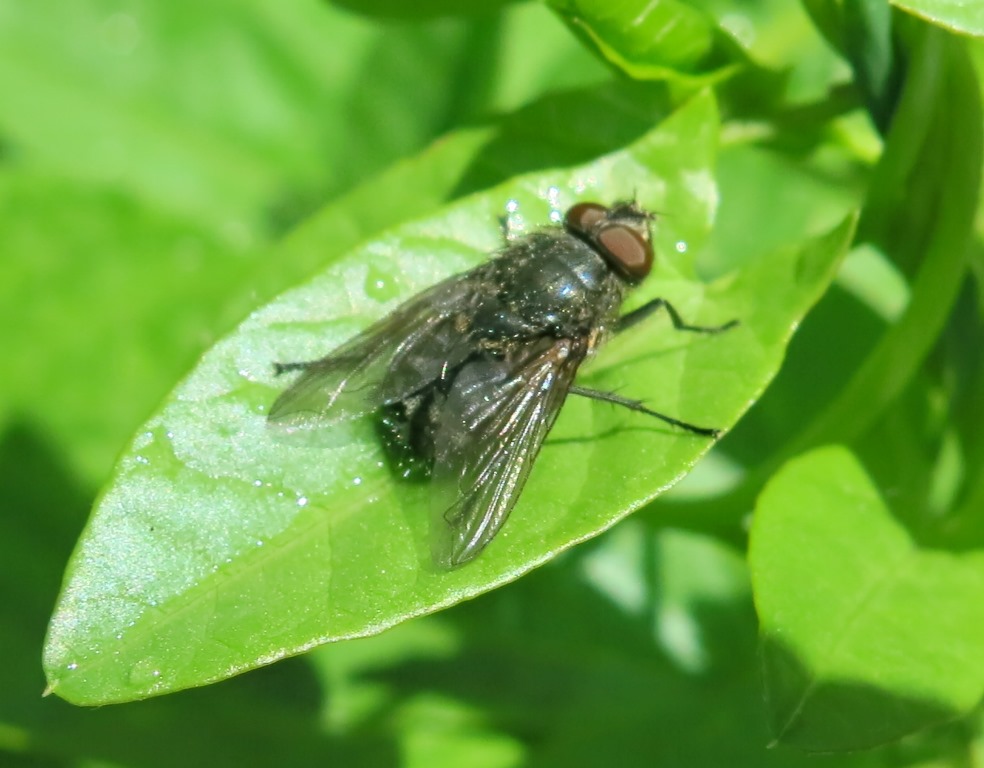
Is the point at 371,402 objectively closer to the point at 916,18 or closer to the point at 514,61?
the point at 916,18

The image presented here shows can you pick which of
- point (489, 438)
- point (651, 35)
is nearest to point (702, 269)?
point (489, 438)

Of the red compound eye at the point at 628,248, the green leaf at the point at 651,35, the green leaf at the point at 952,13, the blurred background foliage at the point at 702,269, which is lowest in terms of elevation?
the blurred background foliage at the point at 702,269

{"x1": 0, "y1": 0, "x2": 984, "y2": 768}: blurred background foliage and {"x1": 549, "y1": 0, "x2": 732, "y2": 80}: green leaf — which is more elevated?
{"x1": 549, "y1": 0, "x2": 732, "y2": 80}: green leaf

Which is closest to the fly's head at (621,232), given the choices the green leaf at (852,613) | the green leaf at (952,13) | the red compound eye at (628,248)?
the red compound eye at (628,248)

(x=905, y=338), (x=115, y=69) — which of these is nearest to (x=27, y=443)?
(x=115, y=69)

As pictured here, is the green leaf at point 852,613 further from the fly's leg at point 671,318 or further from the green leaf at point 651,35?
the green leaf at point 651,35

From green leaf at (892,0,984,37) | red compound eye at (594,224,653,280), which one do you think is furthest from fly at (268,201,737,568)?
green leaf at (892,0,984,37)

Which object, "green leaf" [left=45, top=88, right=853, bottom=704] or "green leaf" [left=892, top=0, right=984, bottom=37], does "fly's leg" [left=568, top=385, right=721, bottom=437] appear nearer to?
"green leaf" [left=45, top=88, right=853, bottom=704]

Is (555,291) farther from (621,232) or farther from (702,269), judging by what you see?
(702,269)
